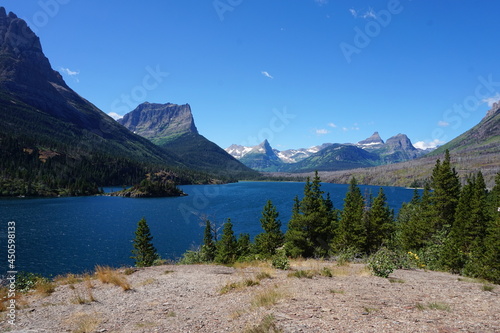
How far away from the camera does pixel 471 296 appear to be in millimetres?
12773

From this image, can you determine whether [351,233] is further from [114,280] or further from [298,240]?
[114,280]

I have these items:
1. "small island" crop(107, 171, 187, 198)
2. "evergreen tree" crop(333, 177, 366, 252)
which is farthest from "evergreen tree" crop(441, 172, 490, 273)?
"small island" crop(107, 171, 187, 198)

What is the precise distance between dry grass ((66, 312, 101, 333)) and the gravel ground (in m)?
0.04

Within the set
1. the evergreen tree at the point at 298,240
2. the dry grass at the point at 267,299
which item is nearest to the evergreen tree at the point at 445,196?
the evergreen tree at the point at 298,240

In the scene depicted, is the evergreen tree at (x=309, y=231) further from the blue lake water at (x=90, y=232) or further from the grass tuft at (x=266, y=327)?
the grass tuft at (x=266, y=327)

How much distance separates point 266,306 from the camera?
11.1 meters

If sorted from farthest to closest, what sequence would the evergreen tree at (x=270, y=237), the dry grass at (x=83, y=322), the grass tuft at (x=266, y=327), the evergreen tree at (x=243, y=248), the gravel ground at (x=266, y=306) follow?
the evergreen tree at (x=243, y=248) < the evergreen tree at (x=270, y=237) < the dry grass at (x=83, y=322) < the gravel ground at (x=266, y=306) < the grass tuft at (x=266, y=327)

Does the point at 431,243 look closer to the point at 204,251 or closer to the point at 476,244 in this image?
the point at 476,244

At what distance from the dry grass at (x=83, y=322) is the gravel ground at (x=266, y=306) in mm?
39

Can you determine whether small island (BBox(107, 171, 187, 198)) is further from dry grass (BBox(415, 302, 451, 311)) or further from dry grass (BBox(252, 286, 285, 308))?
dry grass (BBox(415, 302, 451, 311))

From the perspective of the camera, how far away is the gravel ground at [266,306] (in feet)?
30.0

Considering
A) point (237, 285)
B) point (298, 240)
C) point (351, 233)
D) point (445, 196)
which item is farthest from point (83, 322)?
point (445, 196)

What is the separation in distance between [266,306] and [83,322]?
7707 mm

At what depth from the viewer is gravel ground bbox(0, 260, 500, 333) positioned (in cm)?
913
